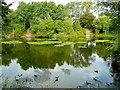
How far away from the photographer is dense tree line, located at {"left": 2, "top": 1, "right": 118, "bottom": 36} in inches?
846

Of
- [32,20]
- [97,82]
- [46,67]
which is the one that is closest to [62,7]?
[32,20]

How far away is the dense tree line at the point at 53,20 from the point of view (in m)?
21.5

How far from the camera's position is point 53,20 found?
22156 millimetres

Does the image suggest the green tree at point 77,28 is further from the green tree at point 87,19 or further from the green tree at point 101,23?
the green tree at point 101,23

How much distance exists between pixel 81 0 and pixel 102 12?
68.2 ft

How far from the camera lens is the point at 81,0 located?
2297 cm

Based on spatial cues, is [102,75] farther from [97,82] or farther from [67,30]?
[67,30]

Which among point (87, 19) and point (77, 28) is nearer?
point (77, 28)

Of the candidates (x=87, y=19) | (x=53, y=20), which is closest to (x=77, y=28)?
(x=87, y=19)

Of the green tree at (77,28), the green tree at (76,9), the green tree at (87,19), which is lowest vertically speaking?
the green tree at (77,28)

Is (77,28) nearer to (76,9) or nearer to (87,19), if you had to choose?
(87,19)

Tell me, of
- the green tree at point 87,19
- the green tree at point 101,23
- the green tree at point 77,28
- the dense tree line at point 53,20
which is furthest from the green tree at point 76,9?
the green tree at point 101,23

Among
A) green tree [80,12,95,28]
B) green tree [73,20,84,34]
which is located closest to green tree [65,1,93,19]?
green tree [80,12,95,28]

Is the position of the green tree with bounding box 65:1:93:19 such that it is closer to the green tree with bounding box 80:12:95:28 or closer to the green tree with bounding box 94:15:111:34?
the green tree with bounding box 80:12:95:28
